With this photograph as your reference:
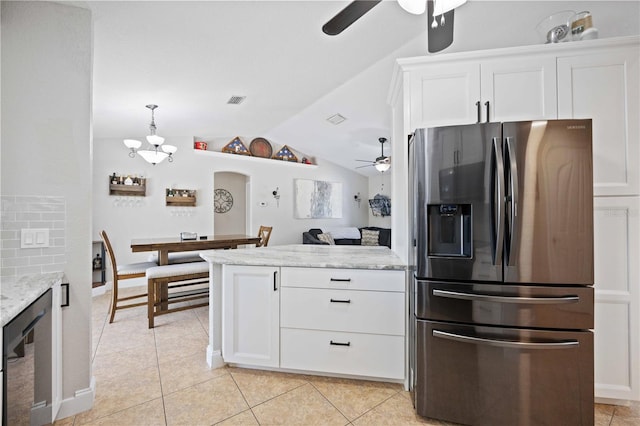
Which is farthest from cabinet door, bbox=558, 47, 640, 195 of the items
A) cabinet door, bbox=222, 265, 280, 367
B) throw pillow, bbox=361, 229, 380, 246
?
throw pillow, bbox=361, 229, 380, 246

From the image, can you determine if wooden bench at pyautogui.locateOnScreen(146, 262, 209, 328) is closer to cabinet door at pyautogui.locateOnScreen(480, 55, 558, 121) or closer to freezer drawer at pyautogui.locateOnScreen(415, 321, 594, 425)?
freezer drawer at pyautogui.locateOnScreen(415, 321, 594, 425)

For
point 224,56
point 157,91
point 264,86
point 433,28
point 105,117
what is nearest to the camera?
point 433,28

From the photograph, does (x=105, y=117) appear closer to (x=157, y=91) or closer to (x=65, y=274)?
(x=157, y=91)

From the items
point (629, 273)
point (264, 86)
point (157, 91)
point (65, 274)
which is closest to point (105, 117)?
point (157, 91)

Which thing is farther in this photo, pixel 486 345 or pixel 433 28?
pixel 486 345

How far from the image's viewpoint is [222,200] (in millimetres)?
6969

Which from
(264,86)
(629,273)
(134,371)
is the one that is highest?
(264,86)

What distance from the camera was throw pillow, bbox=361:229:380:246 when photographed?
285 inches

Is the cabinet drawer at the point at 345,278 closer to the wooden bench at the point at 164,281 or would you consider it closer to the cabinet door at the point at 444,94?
the cabinet door at the point at 444,94

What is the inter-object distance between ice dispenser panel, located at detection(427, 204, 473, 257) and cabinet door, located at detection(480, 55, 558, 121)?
2.25 feet

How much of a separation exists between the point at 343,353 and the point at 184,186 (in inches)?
171

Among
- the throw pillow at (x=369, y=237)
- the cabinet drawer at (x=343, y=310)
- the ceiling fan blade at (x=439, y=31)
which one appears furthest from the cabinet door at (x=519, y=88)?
the throw pillow at (x=369, y=237)

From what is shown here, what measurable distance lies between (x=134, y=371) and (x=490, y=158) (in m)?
2.75

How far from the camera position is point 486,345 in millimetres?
1515
